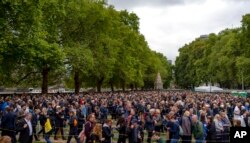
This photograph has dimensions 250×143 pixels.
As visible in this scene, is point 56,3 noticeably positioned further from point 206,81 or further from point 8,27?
point 206,81

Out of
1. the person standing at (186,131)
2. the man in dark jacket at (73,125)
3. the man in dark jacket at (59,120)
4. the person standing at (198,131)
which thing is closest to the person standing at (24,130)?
the man in dark jacket at (73,125)

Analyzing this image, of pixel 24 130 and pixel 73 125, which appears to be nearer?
pixel 24 130

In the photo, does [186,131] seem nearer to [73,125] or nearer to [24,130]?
[73,125]

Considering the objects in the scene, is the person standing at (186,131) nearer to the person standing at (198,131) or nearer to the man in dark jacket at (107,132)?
the person standing at (198,131)

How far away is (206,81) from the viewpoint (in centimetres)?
12050

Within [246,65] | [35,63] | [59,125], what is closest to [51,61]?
[35,63]

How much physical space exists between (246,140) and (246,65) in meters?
66.0

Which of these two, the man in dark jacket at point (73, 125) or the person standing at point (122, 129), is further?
the man in dark jacket at point (73, 125)

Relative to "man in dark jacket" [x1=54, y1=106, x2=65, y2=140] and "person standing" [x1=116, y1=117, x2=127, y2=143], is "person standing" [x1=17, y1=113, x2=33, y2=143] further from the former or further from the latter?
"man in dark jacket" [x1=54, y1=106, x2=65, y2=140]

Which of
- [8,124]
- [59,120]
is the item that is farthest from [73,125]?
[8,124]

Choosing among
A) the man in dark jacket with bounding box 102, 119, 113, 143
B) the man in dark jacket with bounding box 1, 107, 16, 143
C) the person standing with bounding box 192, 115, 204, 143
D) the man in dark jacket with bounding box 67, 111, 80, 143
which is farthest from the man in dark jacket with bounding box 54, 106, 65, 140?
the person standing with bounding box 192, 115, 204, 143

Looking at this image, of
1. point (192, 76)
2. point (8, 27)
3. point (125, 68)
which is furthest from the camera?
point (192, 76)

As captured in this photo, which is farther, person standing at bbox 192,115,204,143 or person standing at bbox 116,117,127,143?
person standing at bbox 192,115,204,143

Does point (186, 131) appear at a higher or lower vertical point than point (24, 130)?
lower
